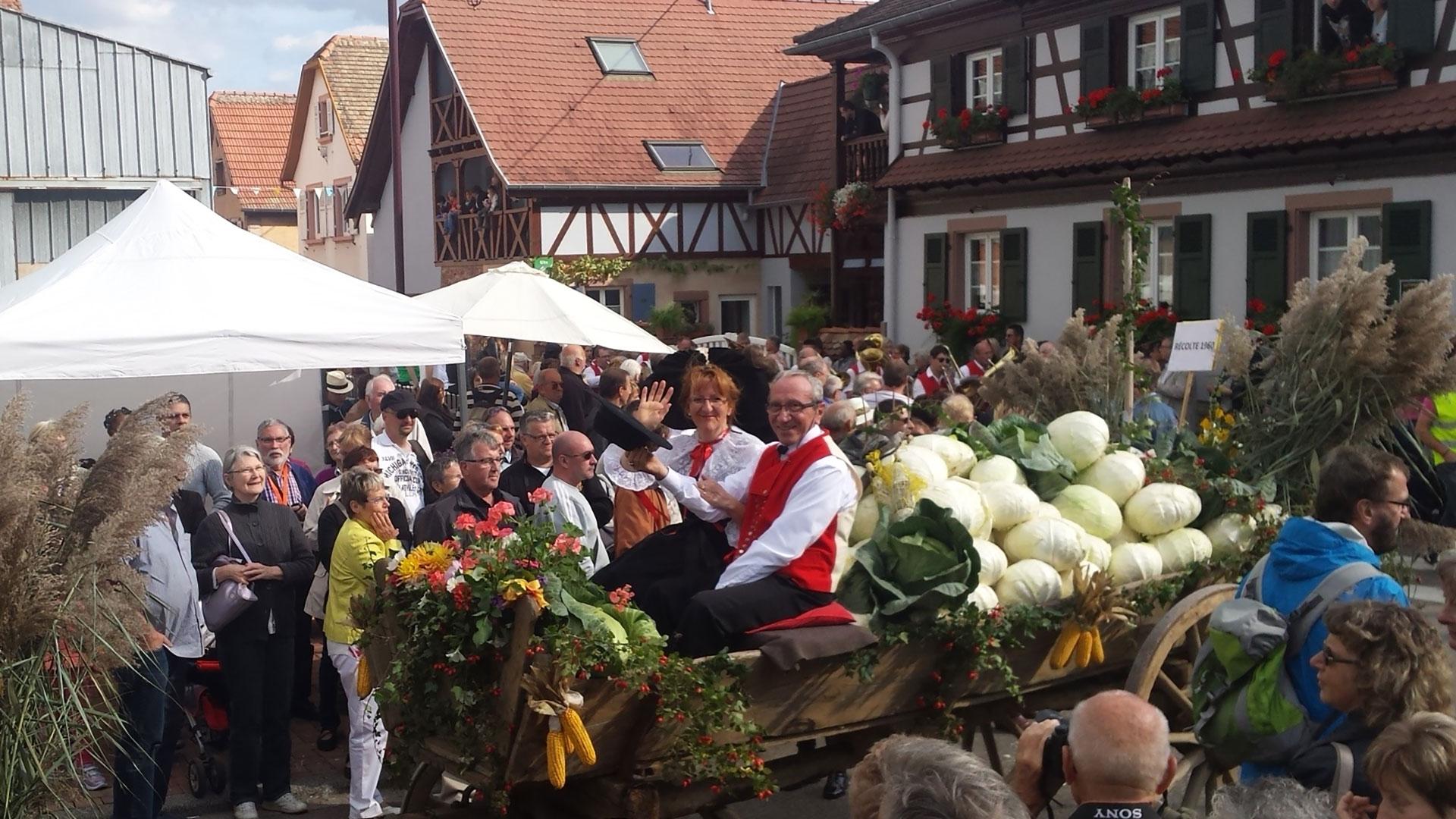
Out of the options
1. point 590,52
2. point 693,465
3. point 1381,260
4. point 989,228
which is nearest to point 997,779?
point 693,465

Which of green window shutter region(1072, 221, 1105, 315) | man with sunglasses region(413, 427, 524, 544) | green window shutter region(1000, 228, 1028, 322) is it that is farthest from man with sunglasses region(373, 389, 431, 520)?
green window shutter region(1000, 228, 1028, 322)

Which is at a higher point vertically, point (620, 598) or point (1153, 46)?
point (1153, 46)

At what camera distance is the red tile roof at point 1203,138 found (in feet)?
51.7

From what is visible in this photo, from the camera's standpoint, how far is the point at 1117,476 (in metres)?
6.73

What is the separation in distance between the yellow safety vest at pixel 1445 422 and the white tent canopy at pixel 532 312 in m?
5.31

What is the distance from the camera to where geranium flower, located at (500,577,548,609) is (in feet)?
15.5

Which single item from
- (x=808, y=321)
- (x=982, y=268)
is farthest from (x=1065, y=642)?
(x=808, y=321)

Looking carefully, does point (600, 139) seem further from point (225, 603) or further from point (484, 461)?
point (225, 603)

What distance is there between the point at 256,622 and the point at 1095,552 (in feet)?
12.4

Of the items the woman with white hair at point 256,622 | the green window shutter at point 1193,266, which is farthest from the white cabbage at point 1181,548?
the green window shutter at point 1193,266


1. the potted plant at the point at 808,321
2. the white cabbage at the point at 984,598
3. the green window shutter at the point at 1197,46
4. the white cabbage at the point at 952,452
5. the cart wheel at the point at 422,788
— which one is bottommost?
the cart wheel at the point at 422,788

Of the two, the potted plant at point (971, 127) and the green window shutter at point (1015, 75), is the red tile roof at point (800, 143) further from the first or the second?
the green window shutter at point (1015, 75)

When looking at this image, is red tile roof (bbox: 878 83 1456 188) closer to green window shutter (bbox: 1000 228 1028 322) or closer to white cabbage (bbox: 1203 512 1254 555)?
green window shutter (bbox: 1000 228 1028 322)

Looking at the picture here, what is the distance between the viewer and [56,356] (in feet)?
26.2
